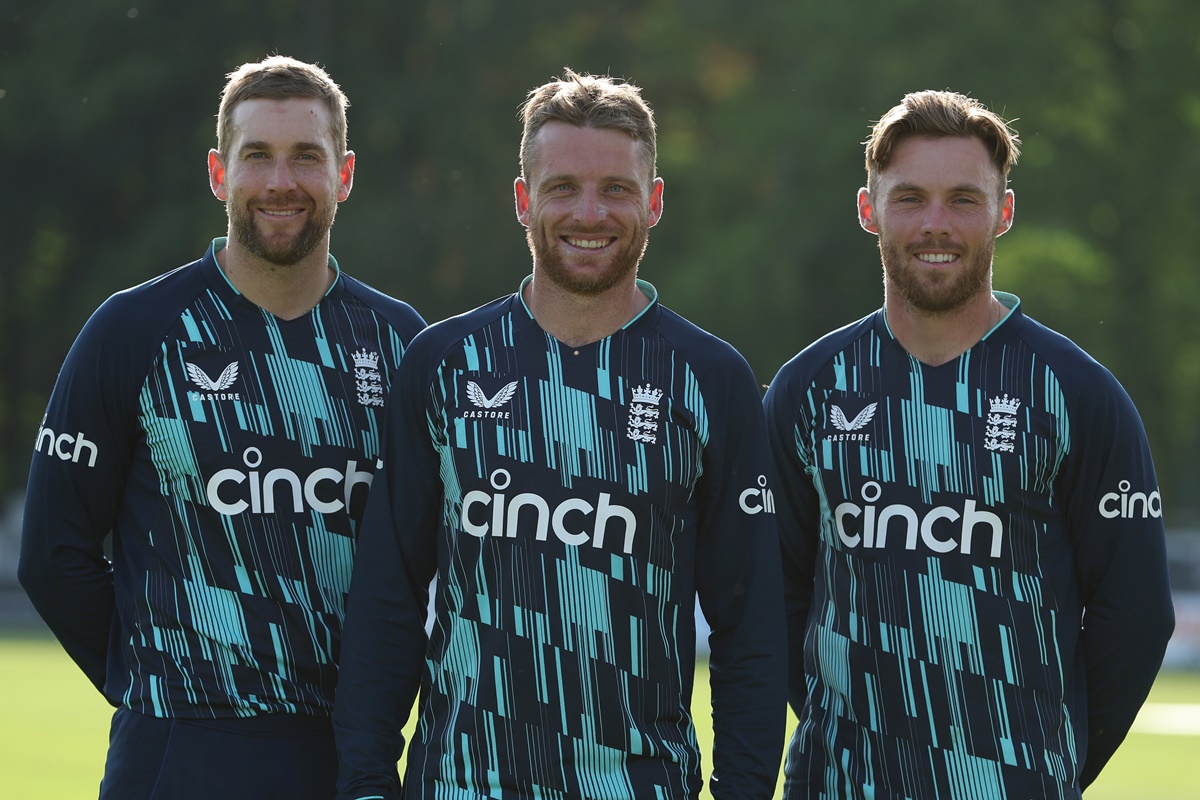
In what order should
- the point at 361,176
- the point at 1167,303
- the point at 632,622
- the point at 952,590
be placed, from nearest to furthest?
the point at 632,622 < the point at 952,590 < the point at 1167,303 < the point at 361,176

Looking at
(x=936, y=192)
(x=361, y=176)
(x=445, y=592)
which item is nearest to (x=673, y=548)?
(x=445, y=592)

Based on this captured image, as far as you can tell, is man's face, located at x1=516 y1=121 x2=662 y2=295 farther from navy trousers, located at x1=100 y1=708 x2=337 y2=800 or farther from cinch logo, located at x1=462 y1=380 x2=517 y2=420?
navy trousers, located at x1=100 y1=708 x2=337 y2=800

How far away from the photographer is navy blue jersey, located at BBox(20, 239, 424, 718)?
379 centimetres

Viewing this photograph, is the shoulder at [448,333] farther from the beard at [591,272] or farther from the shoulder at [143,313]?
the shoulder at [143,313]

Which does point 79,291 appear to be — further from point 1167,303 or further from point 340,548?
point 340,548

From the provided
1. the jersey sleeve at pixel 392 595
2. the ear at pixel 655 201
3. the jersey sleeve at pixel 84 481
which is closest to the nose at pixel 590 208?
the ear at pixel 655 201

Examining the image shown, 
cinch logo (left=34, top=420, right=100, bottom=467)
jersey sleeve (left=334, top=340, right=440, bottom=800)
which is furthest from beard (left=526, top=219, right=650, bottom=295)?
cinch logo (left=34, top=420, right=100, bottom=467)

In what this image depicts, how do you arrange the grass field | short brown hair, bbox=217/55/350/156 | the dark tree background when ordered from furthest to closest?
the dark tree background
the grass field
short brown hair, bbox=217/55/350/156

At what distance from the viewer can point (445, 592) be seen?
356cm

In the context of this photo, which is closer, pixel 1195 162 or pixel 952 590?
pixel 952 590

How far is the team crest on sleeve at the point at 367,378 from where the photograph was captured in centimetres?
394

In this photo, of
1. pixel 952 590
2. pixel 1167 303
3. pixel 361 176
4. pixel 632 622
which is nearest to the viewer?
pixel 632 622

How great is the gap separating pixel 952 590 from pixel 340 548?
1.36 metres

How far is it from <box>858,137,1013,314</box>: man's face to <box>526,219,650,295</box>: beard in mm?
655
